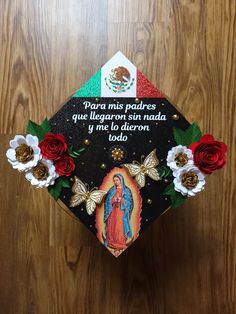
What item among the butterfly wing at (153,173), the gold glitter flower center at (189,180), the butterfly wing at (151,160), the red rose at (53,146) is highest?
the red rose at (53,146)

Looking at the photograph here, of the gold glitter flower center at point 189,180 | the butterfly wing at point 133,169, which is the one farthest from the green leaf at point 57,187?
the gold glitter flower center at point 189,180

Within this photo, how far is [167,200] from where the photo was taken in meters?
0.82

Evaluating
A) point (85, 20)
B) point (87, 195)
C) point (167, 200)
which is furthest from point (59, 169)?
point (85, 20)

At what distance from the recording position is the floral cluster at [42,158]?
797mm

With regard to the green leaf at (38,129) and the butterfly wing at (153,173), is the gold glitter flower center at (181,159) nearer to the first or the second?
the butterfly wing at (153,173)

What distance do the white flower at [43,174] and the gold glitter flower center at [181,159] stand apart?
244mm

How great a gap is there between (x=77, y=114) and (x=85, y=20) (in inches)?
14.3

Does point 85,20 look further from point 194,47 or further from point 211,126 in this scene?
point 211,126

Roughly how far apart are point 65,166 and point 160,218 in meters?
0.36

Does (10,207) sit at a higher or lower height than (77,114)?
lower

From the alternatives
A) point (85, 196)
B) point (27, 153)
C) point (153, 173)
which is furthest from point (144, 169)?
point (27, 153)

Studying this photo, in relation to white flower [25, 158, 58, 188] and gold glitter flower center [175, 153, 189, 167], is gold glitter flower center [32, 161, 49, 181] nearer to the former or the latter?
white flower [25, 158, 58, 188]

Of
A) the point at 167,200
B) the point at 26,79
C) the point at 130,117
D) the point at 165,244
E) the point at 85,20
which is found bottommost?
the point at 165,244

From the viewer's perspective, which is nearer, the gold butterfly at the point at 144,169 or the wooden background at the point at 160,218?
the gold butterfly at the point at 144,169
